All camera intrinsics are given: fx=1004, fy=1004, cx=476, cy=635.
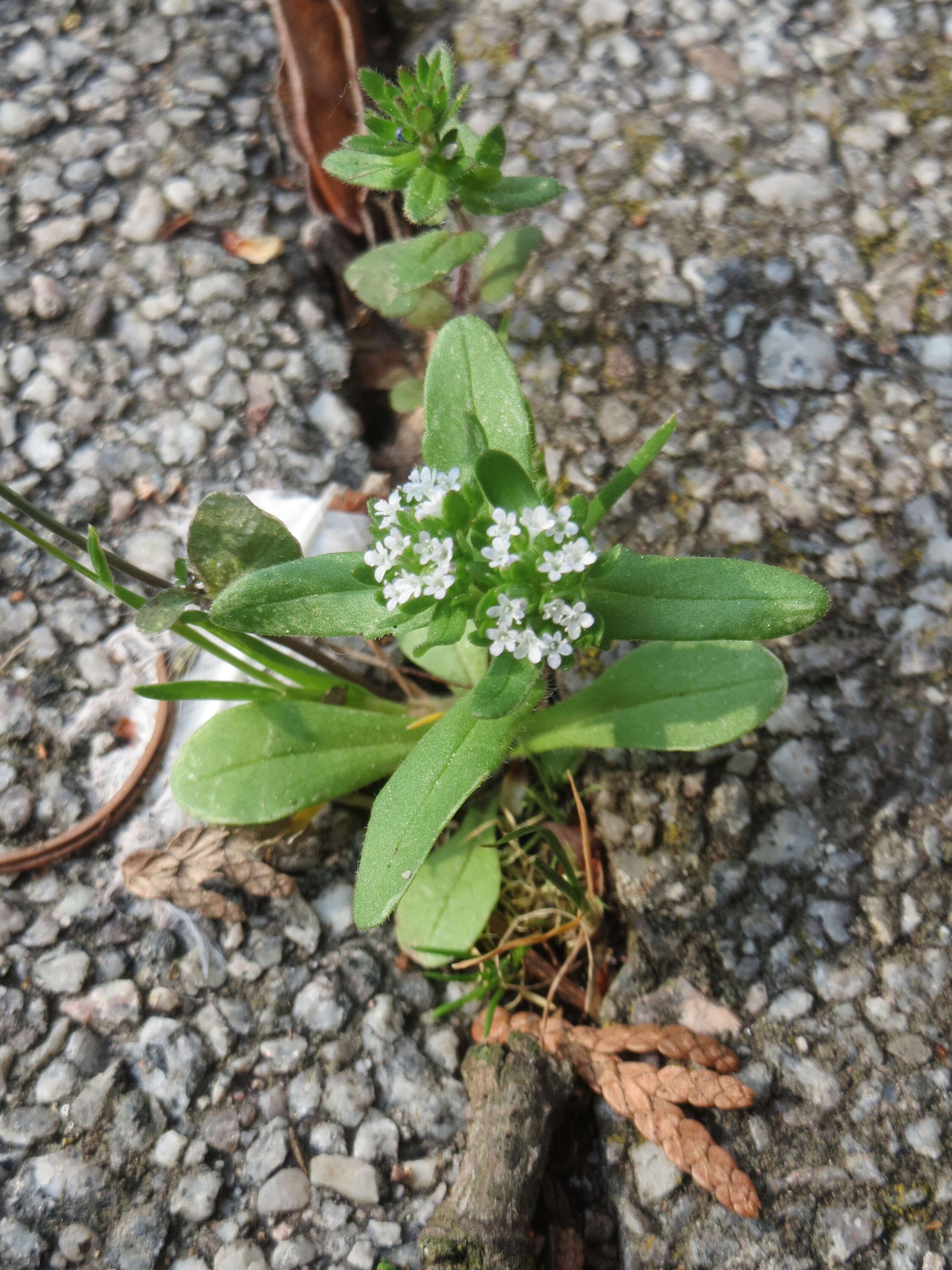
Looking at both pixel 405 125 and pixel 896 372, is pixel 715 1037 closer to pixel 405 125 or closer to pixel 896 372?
pixel 896 372

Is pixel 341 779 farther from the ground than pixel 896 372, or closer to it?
closer to it

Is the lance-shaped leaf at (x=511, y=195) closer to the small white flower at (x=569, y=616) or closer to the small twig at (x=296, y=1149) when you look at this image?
the small white flower at (x=569, y=616)

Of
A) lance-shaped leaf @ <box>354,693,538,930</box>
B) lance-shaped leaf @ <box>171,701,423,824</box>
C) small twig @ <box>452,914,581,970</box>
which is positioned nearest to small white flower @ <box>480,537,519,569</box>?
lance-shaped leaf @ <box>354,693,538,930</box>

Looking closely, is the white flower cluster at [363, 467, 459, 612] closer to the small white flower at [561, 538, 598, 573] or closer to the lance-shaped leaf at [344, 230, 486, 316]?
the small white flower at [561, 538, 598, 573]

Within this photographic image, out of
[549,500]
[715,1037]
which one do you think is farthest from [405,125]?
[715,1037]

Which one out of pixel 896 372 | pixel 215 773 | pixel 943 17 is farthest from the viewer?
pixel 943 17

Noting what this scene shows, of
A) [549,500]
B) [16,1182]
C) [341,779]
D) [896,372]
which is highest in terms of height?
[549,500]

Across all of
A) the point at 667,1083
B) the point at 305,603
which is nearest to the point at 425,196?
the point at 305,603
